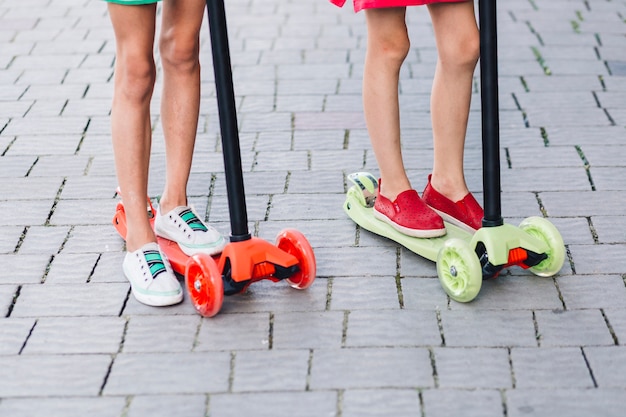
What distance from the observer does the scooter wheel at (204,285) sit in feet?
9.85

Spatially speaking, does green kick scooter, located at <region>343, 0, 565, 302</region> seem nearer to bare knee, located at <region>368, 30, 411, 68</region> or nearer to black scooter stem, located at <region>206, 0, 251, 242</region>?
bare knee, located at <region>368, 30, 411, 68</region>

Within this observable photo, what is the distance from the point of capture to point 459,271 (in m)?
3.11

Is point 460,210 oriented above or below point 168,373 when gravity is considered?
below

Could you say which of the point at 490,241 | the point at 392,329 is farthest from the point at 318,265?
the point at 490,241

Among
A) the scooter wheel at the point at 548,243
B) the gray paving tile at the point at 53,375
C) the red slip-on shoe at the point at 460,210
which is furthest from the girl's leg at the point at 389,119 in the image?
the gray paving tile at the point at 53,375

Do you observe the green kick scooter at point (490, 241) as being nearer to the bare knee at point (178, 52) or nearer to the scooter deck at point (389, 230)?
the scooter deck at point (389, 230)

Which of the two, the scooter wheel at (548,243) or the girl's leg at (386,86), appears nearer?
the scooter wheel at (548,243)

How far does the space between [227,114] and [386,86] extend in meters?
0.70

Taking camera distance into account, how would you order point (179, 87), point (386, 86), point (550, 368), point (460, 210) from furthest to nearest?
point (460, 210)
point (386, 86)
point (179, 87)
point (550, 368)

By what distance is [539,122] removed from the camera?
468cm

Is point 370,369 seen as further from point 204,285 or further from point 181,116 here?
point 181,116

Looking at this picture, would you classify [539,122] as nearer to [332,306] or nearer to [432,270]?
[432,270]

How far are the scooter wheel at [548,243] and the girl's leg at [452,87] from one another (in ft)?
1.19

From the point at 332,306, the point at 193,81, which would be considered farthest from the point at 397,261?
the point at 193,81
